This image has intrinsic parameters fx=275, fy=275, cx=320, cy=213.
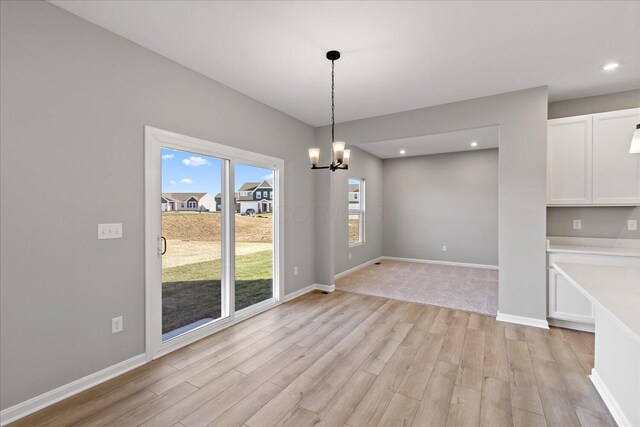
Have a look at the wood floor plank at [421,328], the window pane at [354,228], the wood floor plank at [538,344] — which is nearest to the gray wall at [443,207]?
the window pane at [354,228]

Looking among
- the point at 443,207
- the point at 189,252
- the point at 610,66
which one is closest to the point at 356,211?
the point at 443,207

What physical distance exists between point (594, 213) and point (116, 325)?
554 cm

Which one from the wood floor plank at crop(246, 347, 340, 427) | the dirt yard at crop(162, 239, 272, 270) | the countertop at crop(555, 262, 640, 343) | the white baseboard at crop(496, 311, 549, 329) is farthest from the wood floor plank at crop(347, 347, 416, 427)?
the dirt yard at crop(162, 239, 272, 270)

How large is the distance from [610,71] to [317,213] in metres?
4.03

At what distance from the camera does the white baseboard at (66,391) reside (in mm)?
1817

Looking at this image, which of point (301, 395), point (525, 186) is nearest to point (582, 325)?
point (525, 186)

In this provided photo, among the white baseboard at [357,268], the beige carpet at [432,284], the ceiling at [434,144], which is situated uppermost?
the ceiling at [434,144]

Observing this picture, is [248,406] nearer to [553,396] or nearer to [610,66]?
[553,396]

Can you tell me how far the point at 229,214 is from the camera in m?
3.35

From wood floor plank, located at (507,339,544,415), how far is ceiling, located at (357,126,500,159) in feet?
11.6

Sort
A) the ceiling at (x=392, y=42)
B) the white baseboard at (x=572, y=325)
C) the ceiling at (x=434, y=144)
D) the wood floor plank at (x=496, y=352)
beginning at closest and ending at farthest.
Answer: the ceiling at (x=392, y=42)
the wood floor plank at (x=496, y=352)
the white baseboard at (x=572, y=325)
the ceiling at (x=434, y=144)

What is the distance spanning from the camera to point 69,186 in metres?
2.09

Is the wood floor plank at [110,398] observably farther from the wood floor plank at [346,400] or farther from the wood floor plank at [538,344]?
the wood floor plank at [538,344]

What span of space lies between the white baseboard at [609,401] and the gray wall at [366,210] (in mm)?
3891
